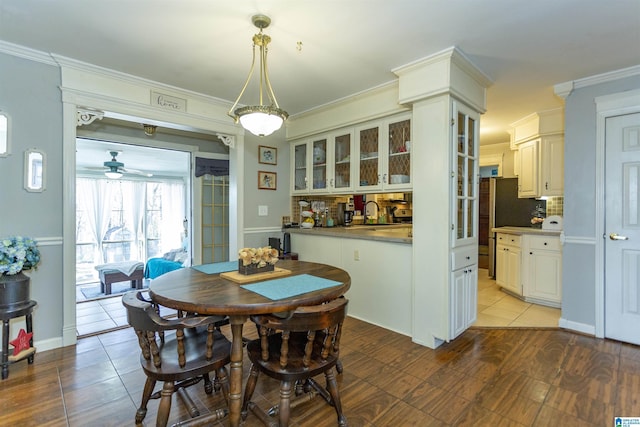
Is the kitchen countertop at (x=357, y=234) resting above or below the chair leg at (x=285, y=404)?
above

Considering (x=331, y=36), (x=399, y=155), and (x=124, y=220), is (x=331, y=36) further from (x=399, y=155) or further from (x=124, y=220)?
(x=124, y=220)

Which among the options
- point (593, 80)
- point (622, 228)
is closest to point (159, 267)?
point (622, 228)

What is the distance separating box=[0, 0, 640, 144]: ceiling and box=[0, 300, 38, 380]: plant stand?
2.01 metres

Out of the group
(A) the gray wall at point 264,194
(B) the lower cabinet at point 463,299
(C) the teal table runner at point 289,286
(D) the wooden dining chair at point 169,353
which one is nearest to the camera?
(D) the wooden dining chair at point 169,353

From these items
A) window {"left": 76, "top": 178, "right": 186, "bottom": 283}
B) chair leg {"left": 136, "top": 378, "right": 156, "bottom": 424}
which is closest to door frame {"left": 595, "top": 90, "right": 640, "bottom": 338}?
chair leg {"left": 136, "top": 378, "right": 156, "bottom": 424}

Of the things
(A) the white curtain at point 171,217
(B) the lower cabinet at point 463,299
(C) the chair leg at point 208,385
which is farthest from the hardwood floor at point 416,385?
(A) the white curtain at point 171,217

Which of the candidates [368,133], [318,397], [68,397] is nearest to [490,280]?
[368,133]

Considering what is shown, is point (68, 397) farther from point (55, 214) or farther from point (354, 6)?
point (354, 6)

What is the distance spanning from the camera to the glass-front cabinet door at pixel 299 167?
4250mm

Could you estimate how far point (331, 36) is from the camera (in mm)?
2232

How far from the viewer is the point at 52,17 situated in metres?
2.04

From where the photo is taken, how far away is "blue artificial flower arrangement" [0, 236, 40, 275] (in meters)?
2.23

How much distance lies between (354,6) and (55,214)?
2.90 metres

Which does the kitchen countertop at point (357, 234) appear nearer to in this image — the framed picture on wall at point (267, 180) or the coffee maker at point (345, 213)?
the framed picture on wall at point (267, 180)
